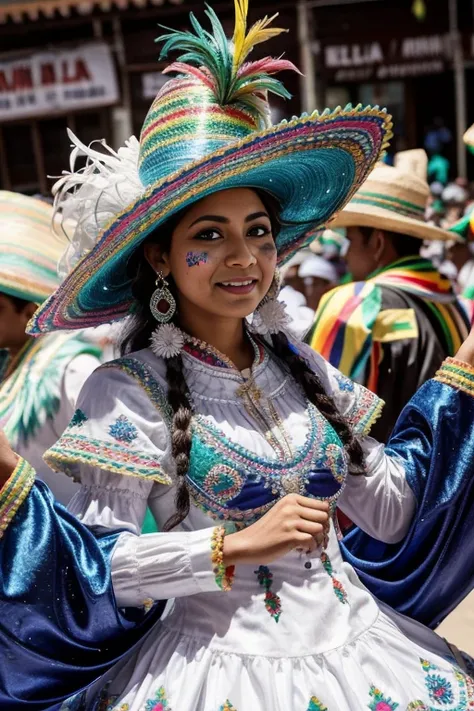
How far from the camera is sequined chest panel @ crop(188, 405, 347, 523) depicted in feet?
6.49

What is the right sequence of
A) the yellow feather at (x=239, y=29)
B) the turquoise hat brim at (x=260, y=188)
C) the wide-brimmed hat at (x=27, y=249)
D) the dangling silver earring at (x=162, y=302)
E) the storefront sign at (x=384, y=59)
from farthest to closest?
the storefront sign at (x=384, y=59) → the wide-brimmed hat at (x=27, y=249) → the dangling silver earring at (x=162, y=302) → the yellow feather at (x=239, y=29) → the turquoise hat brim at (x=260, y=188)

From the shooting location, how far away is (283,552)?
1.87 meters

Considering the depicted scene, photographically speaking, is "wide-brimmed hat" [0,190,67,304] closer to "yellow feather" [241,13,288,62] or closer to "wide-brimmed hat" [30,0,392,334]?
"wide-brimmed hat" [30,0,392,334]

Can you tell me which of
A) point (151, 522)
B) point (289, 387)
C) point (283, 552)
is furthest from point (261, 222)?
point (151, 522)

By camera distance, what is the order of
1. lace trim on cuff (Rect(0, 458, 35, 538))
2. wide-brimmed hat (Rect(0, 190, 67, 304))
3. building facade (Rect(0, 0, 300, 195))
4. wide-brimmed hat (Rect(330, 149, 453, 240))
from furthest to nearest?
building facade (Rect(0, 0, 300, 195)) < wide-brimmed hat (Rect(330, 149, 453, 240)) < wide-brimmed hat (Rect(0, 190, 67, 304)) < lace trim on cuff (Rect(0, 458, 35, 538))

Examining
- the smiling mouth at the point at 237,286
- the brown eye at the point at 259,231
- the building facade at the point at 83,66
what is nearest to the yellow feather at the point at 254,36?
the brown eye at the point at 259,231

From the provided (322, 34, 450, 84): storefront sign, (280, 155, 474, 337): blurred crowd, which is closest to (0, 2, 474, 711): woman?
(280, 155, 474, 337): blurred crowd

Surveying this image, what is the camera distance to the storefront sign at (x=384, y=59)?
46.0ft

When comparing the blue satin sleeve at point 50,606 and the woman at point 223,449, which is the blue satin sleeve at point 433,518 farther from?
the blue satin sleeve at point 50,606

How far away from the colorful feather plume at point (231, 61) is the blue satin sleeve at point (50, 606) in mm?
878

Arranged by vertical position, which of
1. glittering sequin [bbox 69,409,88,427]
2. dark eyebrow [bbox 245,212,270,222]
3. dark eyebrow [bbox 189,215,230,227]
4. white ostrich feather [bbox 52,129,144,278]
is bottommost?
glittering sequin [bbox 69,409,88,427]

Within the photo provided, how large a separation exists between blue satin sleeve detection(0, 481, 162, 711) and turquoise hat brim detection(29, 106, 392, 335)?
1.56ft

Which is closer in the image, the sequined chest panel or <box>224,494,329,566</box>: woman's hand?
<box>224,494,329,566</box>: woman's hand

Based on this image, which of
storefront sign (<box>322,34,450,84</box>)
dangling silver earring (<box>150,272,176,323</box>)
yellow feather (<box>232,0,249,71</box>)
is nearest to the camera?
yellow feather (<box>232,0,249,71</box>)
